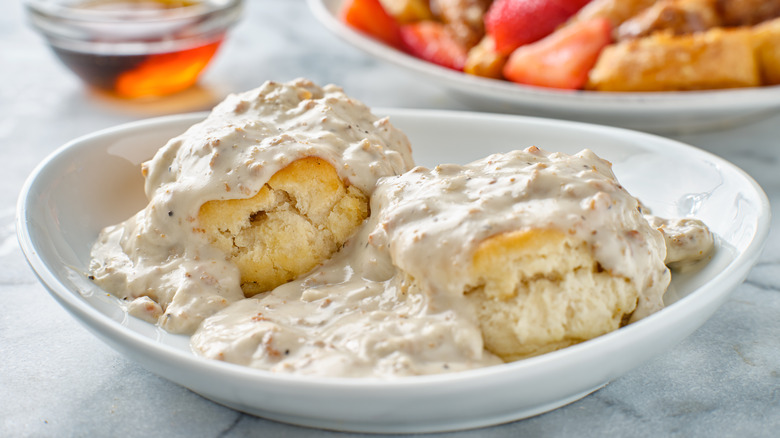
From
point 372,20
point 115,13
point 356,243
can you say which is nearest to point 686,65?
point 372,20

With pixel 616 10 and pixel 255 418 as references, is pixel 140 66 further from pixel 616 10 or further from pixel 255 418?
pixel 255 418

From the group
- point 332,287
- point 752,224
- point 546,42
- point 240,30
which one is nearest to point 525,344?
point 332,287

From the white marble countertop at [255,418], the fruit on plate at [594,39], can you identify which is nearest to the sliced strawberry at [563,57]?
the fruit on plate at [594,39]

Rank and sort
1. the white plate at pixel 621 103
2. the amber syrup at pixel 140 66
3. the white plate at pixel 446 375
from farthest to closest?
the amber syrup at pixel 140 66 → the white plate at pixel 621 103 → the white plate at pixel 446 375

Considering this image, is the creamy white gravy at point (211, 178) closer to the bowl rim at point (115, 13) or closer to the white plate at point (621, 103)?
the white plate at point (621, 103)

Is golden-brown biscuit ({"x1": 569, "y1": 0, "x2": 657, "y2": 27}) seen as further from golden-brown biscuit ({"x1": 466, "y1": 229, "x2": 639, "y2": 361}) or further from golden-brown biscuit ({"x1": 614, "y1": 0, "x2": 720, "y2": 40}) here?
golden-brown biscuit ({"x1": 466, "y1": 229, "x2": 639, "y2": 361})
